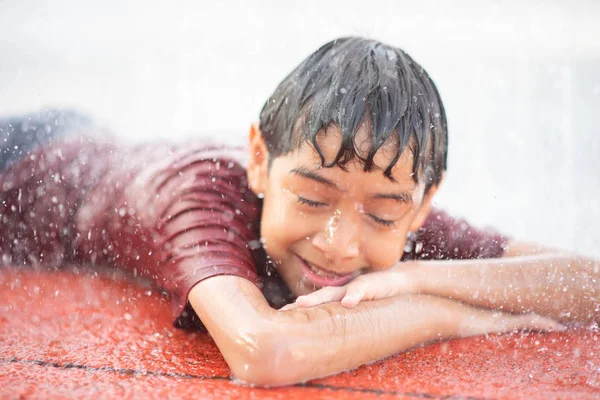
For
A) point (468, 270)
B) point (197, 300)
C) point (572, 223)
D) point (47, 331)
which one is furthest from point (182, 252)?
point (572, 223)

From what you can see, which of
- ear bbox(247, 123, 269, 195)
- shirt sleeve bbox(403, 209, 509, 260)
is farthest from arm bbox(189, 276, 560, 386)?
shirt sleeve bbox(403, 209, 509, 260)

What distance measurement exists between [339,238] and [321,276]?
0.22 m

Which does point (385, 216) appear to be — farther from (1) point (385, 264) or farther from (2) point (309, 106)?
(2) point (309, 106)

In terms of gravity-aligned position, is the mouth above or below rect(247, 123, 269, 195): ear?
below

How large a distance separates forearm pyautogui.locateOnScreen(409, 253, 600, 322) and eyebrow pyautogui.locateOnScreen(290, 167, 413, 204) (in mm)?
251

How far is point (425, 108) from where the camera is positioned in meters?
2.32

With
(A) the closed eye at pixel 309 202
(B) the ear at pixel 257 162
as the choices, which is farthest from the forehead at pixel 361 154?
(B) the ear at pixel 257 162

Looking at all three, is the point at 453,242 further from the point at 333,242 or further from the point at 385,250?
the point at 333,242

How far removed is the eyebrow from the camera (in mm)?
2064

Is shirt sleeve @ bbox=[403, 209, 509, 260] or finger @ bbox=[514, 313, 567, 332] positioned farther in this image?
shirt sleeve @ bbox=[403, 209, 509, 260]

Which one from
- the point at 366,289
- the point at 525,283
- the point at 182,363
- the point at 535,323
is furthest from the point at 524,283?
the point at 182,363

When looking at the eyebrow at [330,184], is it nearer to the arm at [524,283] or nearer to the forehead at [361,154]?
the forehead at [361,154]

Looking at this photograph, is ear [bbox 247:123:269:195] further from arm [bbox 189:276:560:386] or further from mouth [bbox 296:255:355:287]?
arm [bbox 189:276:560:386]

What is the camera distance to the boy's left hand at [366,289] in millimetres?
1960
